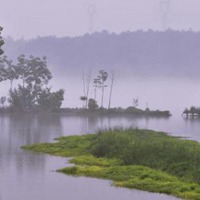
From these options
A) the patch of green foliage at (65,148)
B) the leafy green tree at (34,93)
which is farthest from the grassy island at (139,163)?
the leafy green tree at (34,93)

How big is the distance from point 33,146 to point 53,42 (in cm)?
17246

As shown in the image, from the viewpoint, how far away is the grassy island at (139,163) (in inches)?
551

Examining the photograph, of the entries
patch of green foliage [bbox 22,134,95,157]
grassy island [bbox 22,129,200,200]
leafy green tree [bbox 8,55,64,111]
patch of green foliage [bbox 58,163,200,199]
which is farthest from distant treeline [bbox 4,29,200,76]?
patch of green foliage [bbox 58,163,200,199]

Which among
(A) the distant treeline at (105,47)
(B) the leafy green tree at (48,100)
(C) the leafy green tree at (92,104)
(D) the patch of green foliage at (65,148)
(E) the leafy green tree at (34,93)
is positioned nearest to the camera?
(D) the patch of green foliage at (65,148)

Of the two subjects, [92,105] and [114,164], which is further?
[92,105]

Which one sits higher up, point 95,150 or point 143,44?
point 143,44

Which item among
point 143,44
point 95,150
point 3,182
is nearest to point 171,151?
point 95,150

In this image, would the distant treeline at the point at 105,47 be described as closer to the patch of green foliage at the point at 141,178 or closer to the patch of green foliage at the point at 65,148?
the patch of green foliage at the point at 65,148

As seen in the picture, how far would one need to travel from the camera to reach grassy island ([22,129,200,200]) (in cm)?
1398

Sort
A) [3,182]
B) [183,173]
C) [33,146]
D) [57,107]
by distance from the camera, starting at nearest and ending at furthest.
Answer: [3,182]
[183,173]
[33,146]
[57,107]

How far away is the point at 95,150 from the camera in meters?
20.2

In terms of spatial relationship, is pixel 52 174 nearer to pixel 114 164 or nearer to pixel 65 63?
pixel 114 164

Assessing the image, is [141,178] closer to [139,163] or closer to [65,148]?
[139,163]

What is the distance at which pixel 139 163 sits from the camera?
16922 mm
